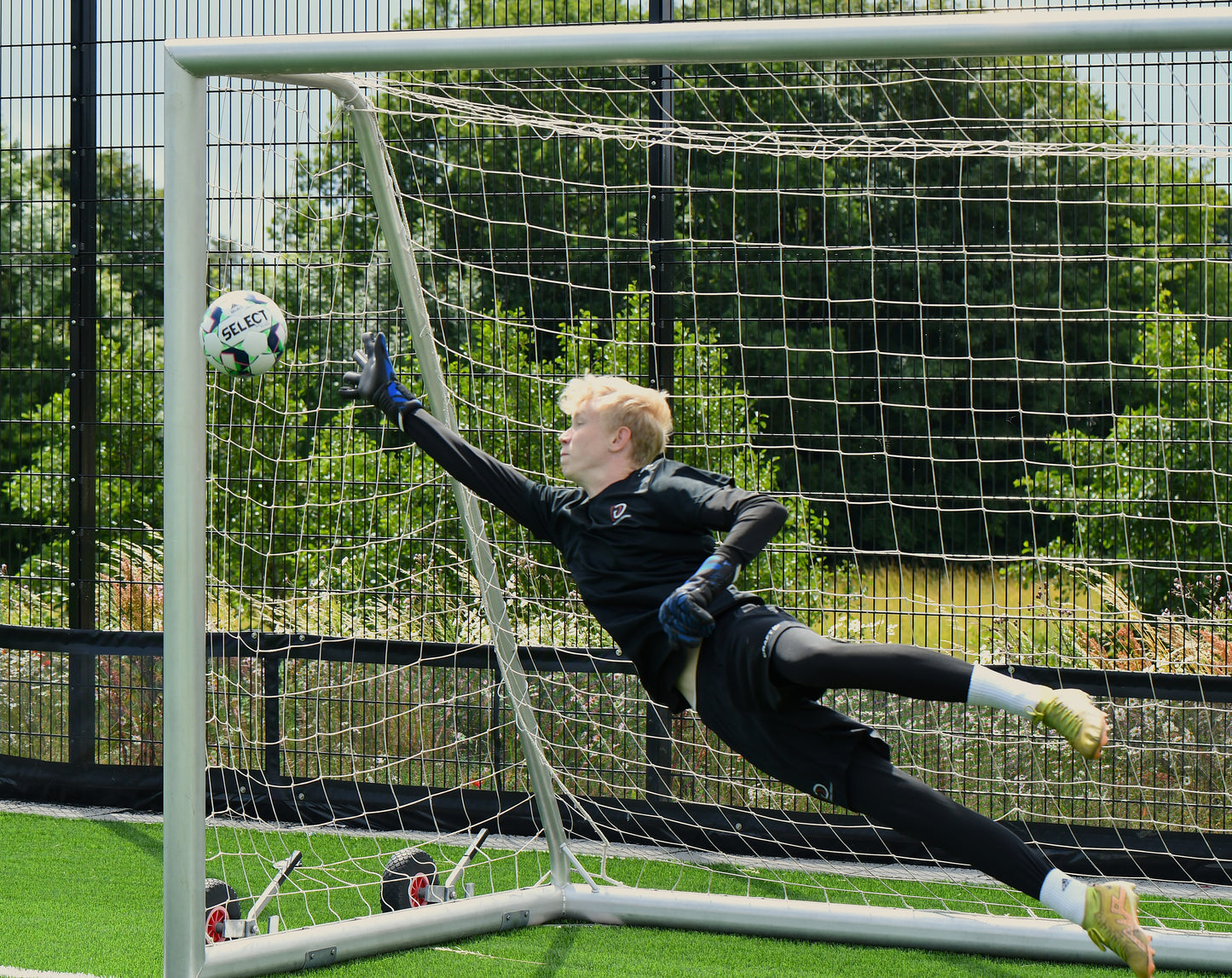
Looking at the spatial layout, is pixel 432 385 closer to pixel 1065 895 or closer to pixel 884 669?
pixel 884 669

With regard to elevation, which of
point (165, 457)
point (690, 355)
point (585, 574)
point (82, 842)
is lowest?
point (82, 842)

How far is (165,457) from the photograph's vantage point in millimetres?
3486

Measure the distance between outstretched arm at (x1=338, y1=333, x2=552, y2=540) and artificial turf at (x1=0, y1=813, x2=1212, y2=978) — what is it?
1.56m

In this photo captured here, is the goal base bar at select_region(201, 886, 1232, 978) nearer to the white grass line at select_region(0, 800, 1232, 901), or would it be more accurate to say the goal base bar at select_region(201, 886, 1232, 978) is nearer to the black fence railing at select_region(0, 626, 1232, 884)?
the white grass line at select_region(0, 800, 1232, 901)

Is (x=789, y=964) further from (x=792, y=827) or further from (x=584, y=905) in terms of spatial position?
(x=792, y=827)

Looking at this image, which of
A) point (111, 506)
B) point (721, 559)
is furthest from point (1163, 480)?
point (111, 506)

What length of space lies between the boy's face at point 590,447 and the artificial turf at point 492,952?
5.57 feet

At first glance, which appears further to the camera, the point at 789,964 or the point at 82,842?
the point at 82,842

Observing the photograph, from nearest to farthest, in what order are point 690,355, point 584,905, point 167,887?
point 167,887 → point 584,905 → point 690,355

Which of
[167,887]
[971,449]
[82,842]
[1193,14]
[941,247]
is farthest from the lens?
[971,449]

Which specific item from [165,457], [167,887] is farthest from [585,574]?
[167,887]

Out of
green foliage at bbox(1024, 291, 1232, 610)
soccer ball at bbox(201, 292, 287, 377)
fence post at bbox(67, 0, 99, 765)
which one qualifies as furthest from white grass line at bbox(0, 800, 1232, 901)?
soccer ball at bbox(201, 292, 287, 377)

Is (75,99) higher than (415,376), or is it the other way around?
(75,99)

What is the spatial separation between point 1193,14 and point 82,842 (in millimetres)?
5279
